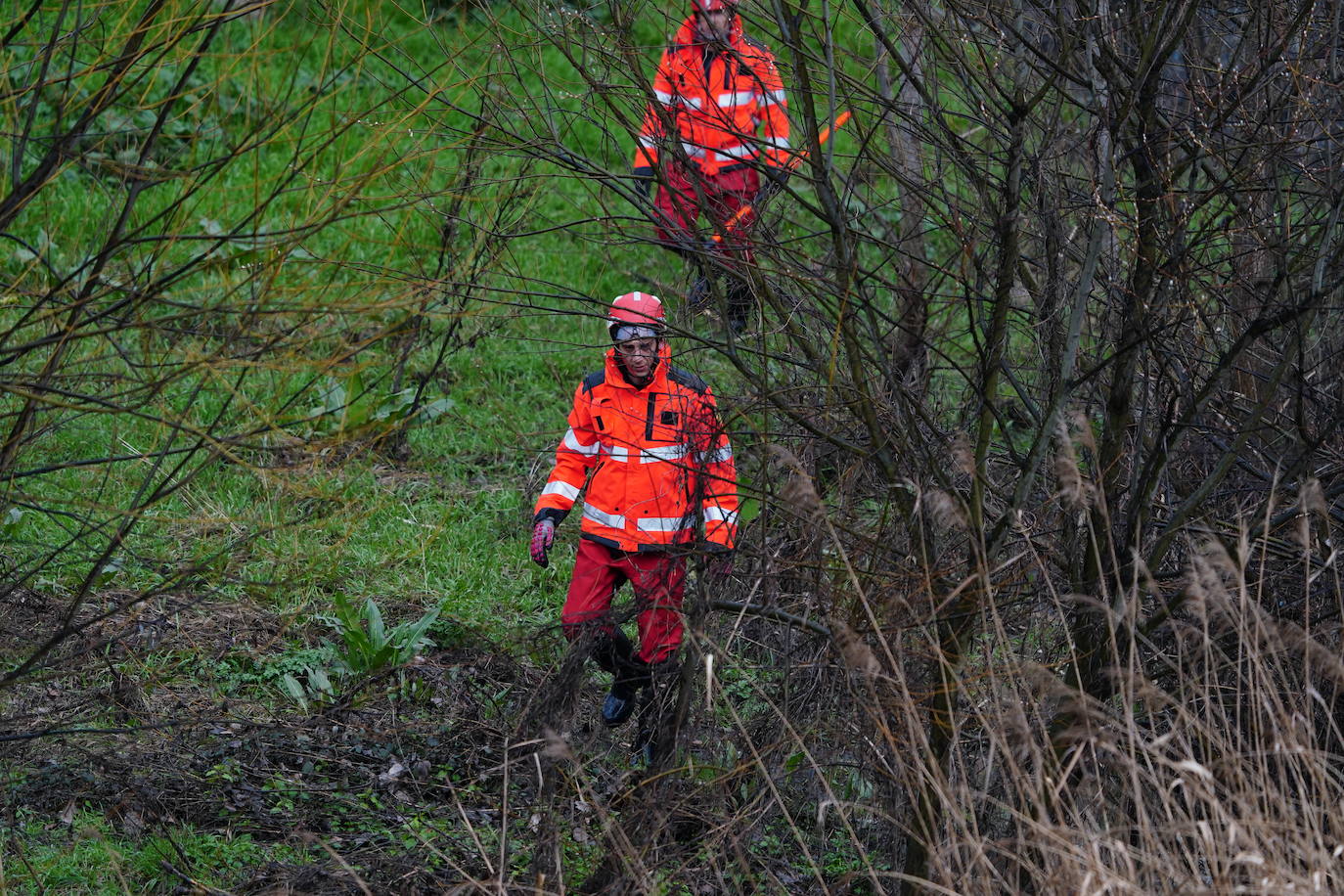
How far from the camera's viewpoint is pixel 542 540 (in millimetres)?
5344

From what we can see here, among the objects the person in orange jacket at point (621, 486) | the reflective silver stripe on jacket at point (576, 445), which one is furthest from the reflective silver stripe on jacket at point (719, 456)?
the reflective silver stripe on jacket at point (576, 445)

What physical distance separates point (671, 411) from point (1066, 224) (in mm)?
1629

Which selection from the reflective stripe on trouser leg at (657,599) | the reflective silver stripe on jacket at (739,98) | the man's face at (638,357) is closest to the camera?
the reflective stripe on trouser leg at (657,599)

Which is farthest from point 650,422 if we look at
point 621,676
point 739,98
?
point 739,98

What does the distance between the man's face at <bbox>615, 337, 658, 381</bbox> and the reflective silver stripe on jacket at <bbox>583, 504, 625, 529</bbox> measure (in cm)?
55

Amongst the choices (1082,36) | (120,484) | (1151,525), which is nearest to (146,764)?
(120,484)

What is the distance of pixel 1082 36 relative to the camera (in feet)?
11.9

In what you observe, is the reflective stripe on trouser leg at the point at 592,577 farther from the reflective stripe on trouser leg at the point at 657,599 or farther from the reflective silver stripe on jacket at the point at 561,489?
the reflective silver stripe on jacket at the point at 561,489

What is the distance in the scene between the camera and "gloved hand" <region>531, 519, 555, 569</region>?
5328mm

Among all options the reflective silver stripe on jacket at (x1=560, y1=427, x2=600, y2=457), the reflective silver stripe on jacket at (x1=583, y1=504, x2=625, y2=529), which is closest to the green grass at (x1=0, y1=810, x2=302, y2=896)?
the reflective silver stripe on jacket at (x1=583, y1=504, x2=625, y2=529)

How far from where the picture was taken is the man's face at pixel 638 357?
205 inches

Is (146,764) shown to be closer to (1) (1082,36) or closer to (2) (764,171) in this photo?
(2) (764,171)

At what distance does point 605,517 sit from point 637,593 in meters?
0.96

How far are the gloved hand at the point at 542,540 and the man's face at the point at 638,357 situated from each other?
0.70 meters
